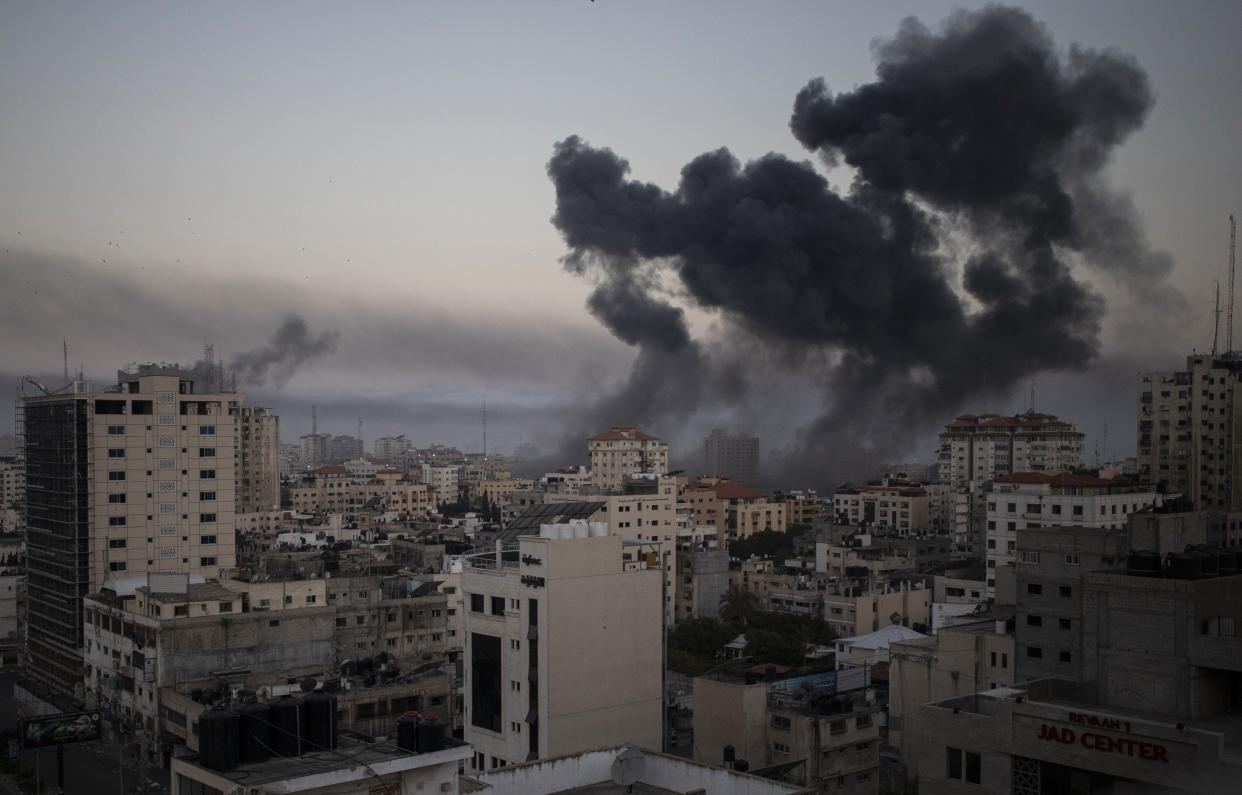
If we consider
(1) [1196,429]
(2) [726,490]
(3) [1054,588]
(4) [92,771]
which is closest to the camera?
(3) [1054,588]

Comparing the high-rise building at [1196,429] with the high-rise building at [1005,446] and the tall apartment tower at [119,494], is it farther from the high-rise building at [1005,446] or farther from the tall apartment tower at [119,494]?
the tall apartment tower at [119,494]

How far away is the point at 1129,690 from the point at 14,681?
24444mm

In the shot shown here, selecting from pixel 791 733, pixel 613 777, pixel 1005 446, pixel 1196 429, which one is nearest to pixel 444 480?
pixel 1005 446

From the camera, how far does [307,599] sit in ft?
78.1

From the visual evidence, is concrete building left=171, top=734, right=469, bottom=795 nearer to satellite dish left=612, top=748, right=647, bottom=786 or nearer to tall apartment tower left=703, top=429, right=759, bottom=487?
satellite dish left=612, top=748, right=647, bottom=786

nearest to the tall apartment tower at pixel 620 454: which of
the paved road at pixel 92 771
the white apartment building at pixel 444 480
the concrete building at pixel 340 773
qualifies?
the white apartment building at pixel 444 480

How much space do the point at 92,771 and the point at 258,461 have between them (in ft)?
141

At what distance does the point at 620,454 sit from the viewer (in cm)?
5072

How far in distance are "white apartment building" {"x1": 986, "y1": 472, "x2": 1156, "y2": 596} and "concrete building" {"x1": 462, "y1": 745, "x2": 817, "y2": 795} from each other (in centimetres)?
1648

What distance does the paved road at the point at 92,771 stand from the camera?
57.9 feet

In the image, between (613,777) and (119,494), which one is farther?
(119,494)

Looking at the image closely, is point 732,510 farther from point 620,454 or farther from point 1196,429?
point 1196,429

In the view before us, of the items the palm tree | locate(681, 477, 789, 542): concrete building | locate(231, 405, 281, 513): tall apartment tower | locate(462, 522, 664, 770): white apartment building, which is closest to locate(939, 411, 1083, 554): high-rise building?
locate(681, 477, 789, 542): concrete building

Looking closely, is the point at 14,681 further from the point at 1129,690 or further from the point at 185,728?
the point at 1129,690
